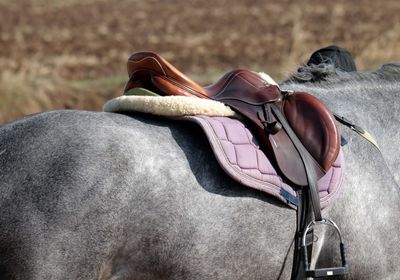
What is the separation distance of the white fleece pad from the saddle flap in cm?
34

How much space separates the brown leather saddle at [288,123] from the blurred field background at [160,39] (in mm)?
4499

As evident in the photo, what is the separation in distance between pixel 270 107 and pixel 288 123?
5.2 inches

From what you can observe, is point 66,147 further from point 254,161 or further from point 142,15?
point 142,15

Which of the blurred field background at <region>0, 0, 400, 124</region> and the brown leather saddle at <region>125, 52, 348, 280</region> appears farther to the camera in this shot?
the blurred field background at <region>0, 0, 400, 124</region>

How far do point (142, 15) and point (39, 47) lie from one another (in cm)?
925

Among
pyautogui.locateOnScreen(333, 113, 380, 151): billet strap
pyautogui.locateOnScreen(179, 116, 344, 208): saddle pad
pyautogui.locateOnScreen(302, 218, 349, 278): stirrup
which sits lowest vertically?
pyautogui.locateOnScreen(302, 218, 349, 278): stirrup

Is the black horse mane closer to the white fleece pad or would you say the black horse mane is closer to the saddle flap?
the saddle flap

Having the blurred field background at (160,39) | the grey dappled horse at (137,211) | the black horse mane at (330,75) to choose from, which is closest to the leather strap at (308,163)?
the grey dappled horse at (137,211)

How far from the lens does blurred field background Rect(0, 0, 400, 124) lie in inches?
483

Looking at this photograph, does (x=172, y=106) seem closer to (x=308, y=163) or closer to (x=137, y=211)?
(x=137, y=211)

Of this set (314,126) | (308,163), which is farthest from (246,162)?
(314,126)

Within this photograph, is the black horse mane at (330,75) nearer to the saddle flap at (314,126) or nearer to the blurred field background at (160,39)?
the saddle flap at (314,126)

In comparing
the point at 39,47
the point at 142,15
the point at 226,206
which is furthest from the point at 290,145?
the point at 142,15

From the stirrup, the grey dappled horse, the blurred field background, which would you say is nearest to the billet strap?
the grey dappled horse
